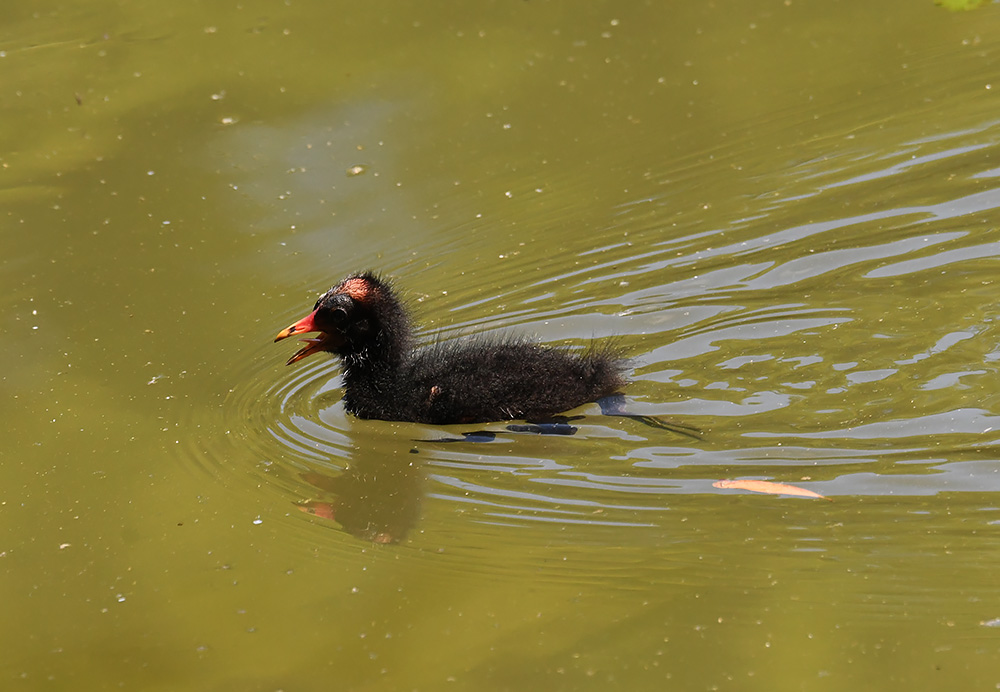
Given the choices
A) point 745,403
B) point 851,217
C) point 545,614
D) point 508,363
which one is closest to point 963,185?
point 851,217

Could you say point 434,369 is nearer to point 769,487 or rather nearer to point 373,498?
point 373,498

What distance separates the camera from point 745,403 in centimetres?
570

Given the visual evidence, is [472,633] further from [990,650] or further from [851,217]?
[851,217]

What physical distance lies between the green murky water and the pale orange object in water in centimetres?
6

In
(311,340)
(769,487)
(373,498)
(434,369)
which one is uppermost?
(311,340)

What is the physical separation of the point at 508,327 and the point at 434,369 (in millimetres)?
739

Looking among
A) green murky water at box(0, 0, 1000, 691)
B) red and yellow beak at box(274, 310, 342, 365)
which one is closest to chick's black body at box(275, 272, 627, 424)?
red and yellow beak at box(274, 310, 342, 365)

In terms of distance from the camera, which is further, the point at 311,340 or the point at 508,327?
the point at 508,327

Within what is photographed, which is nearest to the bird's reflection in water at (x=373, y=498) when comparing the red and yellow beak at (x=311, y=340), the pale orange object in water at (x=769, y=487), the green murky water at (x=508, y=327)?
the green murky water at (x=508, y=327)

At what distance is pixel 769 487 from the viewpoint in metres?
5.04

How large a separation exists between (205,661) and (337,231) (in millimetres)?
3586

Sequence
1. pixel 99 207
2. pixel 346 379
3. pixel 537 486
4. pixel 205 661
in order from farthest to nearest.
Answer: pixel 99 207 → pixel 346 379 → pixel 537 486 → pixel 205 661

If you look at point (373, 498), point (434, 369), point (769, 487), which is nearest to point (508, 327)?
point (434, 369)

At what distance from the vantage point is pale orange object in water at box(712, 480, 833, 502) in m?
4.99
